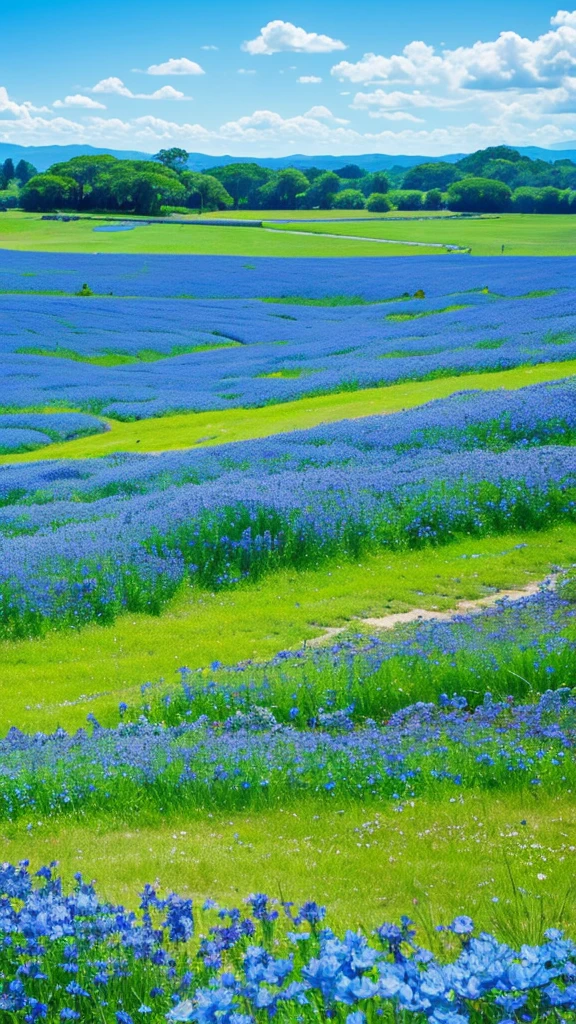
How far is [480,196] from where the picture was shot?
17062 cm

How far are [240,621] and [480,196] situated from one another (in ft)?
565

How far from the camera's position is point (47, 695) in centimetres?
1194

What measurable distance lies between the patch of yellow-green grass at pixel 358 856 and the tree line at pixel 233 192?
16183 centimetres

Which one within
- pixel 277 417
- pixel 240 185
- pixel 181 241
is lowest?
pixel 277 417

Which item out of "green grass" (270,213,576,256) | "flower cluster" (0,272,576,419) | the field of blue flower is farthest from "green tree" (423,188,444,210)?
the field of blue flower

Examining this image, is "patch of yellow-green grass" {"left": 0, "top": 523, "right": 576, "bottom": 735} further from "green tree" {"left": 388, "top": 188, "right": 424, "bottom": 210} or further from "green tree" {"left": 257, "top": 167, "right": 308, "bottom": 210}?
"green tree" {"left": 257, "top": 167, "right": 308, "bottom": 210}

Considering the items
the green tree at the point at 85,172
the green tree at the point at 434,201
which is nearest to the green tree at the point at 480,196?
the green tree at the point at 434,201

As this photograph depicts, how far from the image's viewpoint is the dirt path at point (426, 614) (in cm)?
1300

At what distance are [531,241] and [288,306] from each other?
49.7 metres

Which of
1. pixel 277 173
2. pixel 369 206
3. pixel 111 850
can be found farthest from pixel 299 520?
pixel 277 173

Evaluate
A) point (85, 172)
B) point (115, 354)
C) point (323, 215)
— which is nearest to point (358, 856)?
point (115, 354)

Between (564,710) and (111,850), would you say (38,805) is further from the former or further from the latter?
(564,710)

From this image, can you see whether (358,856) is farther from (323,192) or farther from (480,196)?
(323,192)

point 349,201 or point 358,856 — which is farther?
point 349,201
